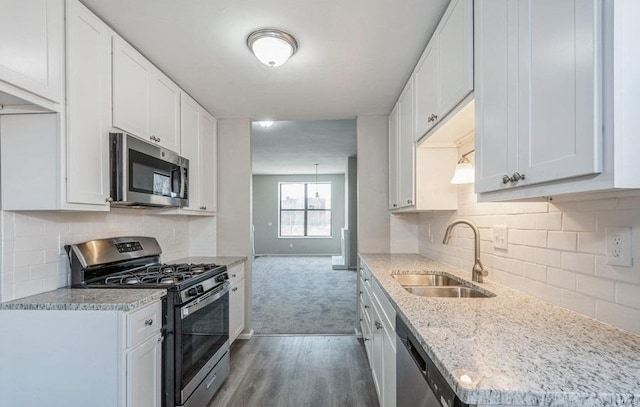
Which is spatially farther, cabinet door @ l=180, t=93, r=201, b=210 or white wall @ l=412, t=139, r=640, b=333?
cabinet door @ l=180, t=93, r=201, b=210

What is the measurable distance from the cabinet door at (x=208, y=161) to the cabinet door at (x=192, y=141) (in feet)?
0.31

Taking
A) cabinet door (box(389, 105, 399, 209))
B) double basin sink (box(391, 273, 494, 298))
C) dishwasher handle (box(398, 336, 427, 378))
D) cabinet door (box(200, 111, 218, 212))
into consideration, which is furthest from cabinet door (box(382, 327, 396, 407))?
cabinet door (box(200, 111, 218, 212))

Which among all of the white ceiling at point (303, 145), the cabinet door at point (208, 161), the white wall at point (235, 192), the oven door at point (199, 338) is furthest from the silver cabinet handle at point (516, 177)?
the white ceiling at point (303, 145)

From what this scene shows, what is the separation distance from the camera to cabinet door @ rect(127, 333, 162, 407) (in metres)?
1.51

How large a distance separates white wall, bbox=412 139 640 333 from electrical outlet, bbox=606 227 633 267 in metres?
0.02

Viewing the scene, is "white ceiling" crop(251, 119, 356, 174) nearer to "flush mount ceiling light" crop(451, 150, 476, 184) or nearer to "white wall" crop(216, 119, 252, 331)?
"white wall" crop(216, 119, 252, 331)

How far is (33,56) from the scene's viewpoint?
4.43ft

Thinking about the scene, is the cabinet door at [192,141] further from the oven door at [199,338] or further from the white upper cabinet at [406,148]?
the white upper cabinet at [406,148]

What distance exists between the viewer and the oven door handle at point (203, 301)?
6.22 feet

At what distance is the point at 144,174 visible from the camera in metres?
2.02

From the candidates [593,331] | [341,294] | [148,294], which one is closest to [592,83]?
[593,331]

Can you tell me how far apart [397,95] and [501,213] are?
1508 millimetres

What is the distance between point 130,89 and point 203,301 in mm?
1409

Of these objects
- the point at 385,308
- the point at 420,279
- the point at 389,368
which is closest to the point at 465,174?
the point at 420,279
